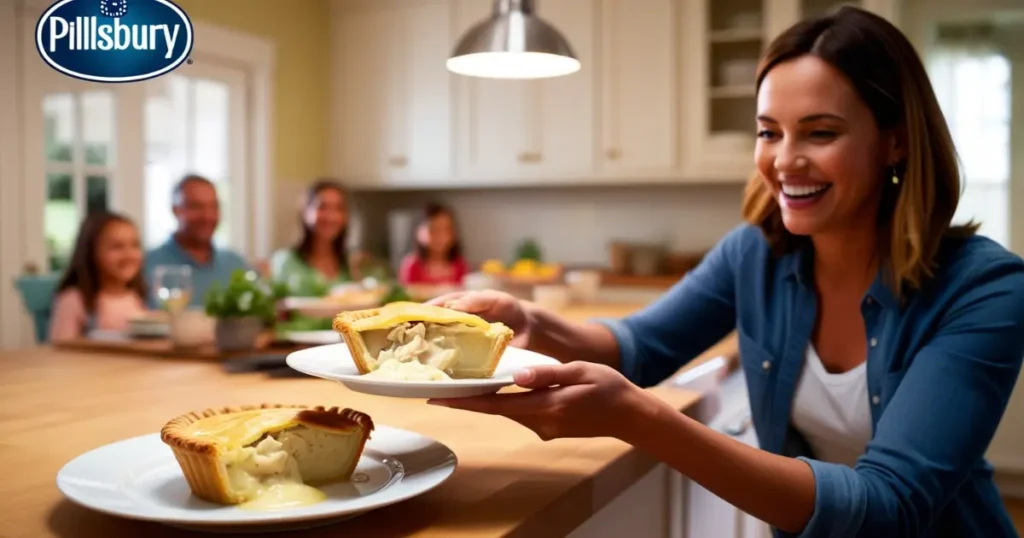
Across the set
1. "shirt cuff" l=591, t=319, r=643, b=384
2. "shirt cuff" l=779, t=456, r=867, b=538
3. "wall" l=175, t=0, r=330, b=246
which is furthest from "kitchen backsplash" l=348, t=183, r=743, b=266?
"shirt cuff" l=779, t=456, r=867, b=538

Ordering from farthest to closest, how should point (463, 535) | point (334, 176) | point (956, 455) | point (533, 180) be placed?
point (334, 176)
point (533, 180)
point (956, 455)
point (463, 535)

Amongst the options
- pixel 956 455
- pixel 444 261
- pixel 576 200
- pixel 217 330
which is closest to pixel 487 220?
pixel 576 200

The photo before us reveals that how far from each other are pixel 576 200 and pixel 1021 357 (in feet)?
12.5

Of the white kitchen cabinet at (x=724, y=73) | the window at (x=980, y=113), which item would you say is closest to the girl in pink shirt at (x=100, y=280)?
the white kitchen cabinet at (x=724, y=73)

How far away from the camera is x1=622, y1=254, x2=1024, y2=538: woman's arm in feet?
2.74

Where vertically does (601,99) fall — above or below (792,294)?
above

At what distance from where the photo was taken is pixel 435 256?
421 centimetres

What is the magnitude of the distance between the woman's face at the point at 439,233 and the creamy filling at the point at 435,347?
11.0 ft

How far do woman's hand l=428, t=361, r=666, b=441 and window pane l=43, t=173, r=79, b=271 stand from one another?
2331 mm

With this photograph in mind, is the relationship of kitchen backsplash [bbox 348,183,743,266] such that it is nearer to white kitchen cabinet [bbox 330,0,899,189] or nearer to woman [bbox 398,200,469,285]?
white kitchen cabinet [bbox 330,0,899,189]

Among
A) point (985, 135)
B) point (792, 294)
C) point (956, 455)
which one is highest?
point (985, 135)

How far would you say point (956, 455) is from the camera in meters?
0.93

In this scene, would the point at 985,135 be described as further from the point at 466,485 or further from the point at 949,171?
the point at 466,485

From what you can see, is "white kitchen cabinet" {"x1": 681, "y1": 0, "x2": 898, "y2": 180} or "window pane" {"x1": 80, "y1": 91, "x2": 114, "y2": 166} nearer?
"window pane" {"x1": 80, "y1": 91, "x2": 114, "y2": 166}
